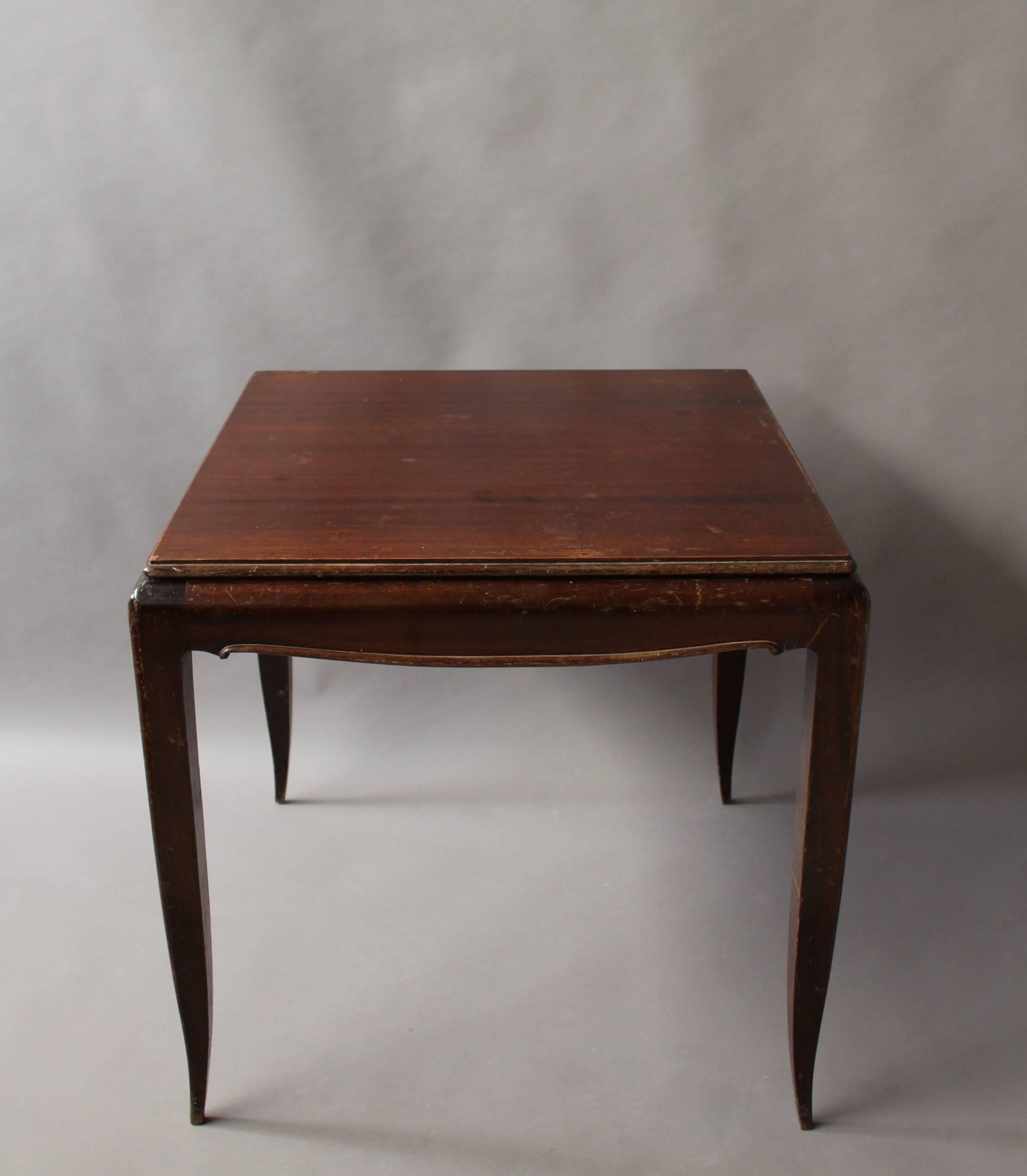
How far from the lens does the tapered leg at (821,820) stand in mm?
1257

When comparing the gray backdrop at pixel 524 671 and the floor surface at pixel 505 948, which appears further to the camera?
the gray backdrop at pixel 524 671

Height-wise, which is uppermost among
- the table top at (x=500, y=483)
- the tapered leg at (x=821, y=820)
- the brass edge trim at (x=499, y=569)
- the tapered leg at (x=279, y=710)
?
the table top at (x=500, y=483)

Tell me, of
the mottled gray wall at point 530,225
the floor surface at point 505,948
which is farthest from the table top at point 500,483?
the floor surface at point 505,948

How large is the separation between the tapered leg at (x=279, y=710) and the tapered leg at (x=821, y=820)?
2.95 feet

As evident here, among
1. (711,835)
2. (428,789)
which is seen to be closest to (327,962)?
(428,789)

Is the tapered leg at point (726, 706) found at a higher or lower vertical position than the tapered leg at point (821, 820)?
lower

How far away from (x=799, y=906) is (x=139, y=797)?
1.14 meters

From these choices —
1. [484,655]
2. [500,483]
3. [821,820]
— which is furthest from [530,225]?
[821,820]

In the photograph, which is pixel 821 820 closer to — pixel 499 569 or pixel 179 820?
pixel 499 569

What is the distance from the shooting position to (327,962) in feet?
5.64

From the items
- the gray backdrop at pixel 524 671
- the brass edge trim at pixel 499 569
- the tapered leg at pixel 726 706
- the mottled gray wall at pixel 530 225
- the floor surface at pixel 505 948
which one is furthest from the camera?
the tapered leg at pixel 726 706

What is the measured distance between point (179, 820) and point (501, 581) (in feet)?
1.37

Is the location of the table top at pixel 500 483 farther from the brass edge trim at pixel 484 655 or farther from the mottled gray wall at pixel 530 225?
the mottled gray wall at pixel 530 225

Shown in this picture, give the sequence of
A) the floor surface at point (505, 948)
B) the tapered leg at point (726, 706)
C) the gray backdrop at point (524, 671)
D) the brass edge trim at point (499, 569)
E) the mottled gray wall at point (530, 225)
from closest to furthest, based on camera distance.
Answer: the brass edge trim at point (499, 569) < the floor surface at point (505, 948) < the gray backdrop at point (524, 671) < the mottled gray wall at point (530, 225) < the tapered leg at point (726, 706)
